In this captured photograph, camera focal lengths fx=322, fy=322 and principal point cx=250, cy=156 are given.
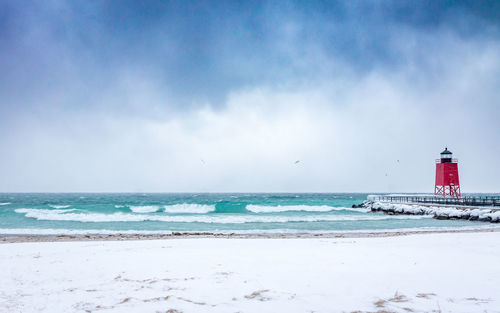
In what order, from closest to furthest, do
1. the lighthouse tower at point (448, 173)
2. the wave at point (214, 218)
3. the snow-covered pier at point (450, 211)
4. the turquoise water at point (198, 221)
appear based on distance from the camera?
the turquoise water at point (198, 221) → the snow-covered pier at point (450, 211) → the wave at point (214, 218) → the lighthouse tower at point (448, 173)

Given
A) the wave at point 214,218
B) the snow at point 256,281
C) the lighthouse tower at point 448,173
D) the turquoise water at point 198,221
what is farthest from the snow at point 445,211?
the snow at point 256,281

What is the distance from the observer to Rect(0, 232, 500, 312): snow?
14.5ft

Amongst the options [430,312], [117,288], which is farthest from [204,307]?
[430,312]

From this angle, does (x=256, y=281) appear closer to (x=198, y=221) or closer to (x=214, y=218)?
(x=198, y=221)

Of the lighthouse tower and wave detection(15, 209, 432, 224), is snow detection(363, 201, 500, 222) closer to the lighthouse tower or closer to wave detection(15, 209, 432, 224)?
wave detection(15, 209, 432, 224)

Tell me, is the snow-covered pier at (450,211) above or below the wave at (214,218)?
above

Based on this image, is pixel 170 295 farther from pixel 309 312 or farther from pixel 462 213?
pixel 462 213

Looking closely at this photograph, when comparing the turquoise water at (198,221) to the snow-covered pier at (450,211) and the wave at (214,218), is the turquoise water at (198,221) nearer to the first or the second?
the wave at (214,218)

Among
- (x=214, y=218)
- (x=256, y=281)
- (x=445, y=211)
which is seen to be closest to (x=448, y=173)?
(x=445, y=211)

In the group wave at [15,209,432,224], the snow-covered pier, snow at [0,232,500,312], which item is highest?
snow at [0,232,500,312]

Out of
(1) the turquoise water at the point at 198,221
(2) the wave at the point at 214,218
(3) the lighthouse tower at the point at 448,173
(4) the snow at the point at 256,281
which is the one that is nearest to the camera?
(4) the snow at the point at 256,281

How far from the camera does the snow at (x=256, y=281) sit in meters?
4.42

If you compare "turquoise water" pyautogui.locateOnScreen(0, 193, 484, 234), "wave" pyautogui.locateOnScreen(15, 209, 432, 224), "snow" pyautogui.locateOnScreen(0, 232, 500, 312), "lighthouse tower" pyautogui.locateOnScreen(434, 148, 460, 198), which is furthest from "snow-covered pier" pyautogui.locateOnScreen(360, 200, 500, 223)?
"snow" pyautogui.locateOnScreen(0, 232, 500, 312)

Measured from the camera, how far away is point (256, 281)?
18.5 feet
